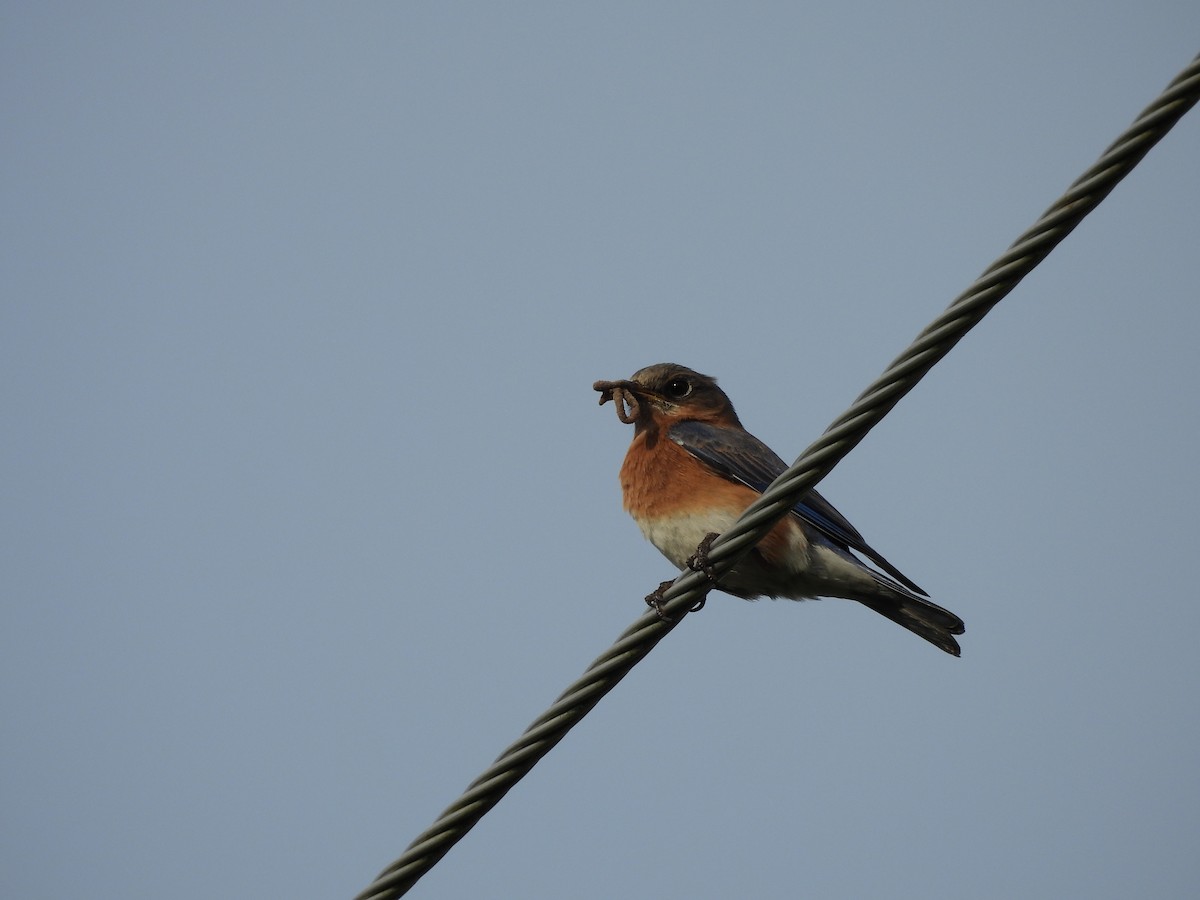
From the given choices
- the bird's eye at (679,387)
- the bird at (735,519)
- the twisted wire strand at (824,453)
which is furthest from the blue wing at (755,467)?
the twisted wire strand at (824,453)

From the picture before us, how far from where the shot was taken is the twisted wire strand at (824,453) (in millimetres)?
3074

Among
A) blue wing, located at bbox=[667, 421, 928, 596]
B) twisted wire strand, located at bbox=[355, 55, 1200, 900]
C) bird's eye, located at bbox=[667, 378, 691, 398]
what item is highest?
bird's eye, located at bbox=[667, 378, 691, 398]

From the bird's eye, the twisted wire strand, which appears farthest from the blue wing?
the twisted wire strand

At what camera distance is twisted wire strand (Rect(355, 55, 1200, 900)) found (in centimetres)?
307

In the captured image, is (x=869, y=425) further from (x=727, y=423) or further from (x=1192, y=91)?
(x=727, y=423)

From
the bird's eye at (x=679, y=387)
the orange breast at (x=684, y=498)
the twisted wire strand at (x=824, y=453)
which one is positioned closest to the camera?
the twisted wire strand at (x=824, y=453)

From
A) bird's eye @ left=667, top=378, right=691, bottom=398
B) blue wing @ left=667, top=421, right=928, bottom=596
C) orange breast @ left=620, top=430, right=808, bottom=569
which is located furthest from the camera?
bird's eye @ left=667, top=378, right=691, bottom=398

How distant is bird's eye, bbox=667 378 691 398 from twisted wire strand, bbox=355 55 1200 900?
362cm

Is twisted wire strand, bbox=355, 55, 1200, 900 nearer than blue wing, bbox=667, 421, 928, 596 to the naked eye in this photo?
Yes

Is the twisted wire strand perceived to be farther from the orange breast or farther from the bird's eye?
the bird's eye

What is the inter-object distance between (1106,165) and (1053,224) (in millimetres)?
203

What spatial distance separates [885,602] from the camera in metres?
6.26

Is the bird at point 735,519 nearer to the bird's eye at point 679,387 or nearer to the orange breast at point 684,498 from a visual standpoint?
the orange breast at point 684,498

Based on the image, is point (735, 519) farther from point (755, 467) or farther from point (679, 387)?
point (679, 387)
